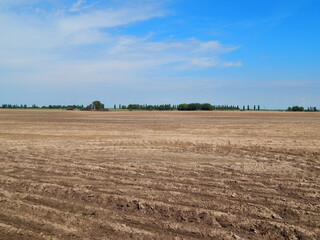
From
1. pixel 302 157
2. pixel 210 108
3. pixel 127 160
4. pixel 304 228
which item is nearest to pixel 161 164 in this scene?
pixel 127 160

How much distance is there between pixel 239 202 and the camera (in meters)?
5.38

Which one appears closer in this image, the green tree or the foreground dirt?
the foreground dirt

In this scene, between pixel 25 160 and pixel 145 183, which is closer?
pixel 145 183

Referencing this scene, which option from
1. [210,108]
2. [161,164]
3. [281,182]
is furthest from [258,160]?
[210,108]

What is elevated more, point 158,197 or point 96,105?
point 96,105

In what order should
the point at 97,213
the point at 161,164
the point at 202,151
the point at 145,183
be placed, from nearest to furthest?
the point at 97,213, the point at 145,183, the point at 161,164, the point at 202,151

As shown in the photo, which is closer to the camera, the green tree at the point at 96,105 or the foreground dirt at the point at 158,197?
the foreground dirt at the point at 158,197

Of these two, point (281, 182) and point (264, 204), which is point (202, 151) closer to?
point (281, 182)

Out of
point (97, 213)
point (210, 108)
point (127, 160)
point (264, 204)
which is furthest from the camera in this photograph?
point (210, 108)

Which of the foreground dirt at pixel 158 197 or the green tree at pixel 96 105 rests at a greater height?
the green tree at pixel 96 105

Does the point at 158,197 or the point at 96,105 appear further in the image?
the point at 96,105

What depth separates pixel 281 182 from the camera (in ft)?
22.5

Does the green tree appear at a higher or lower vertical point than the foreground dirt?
higher

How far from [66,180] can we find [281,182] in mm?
6115
